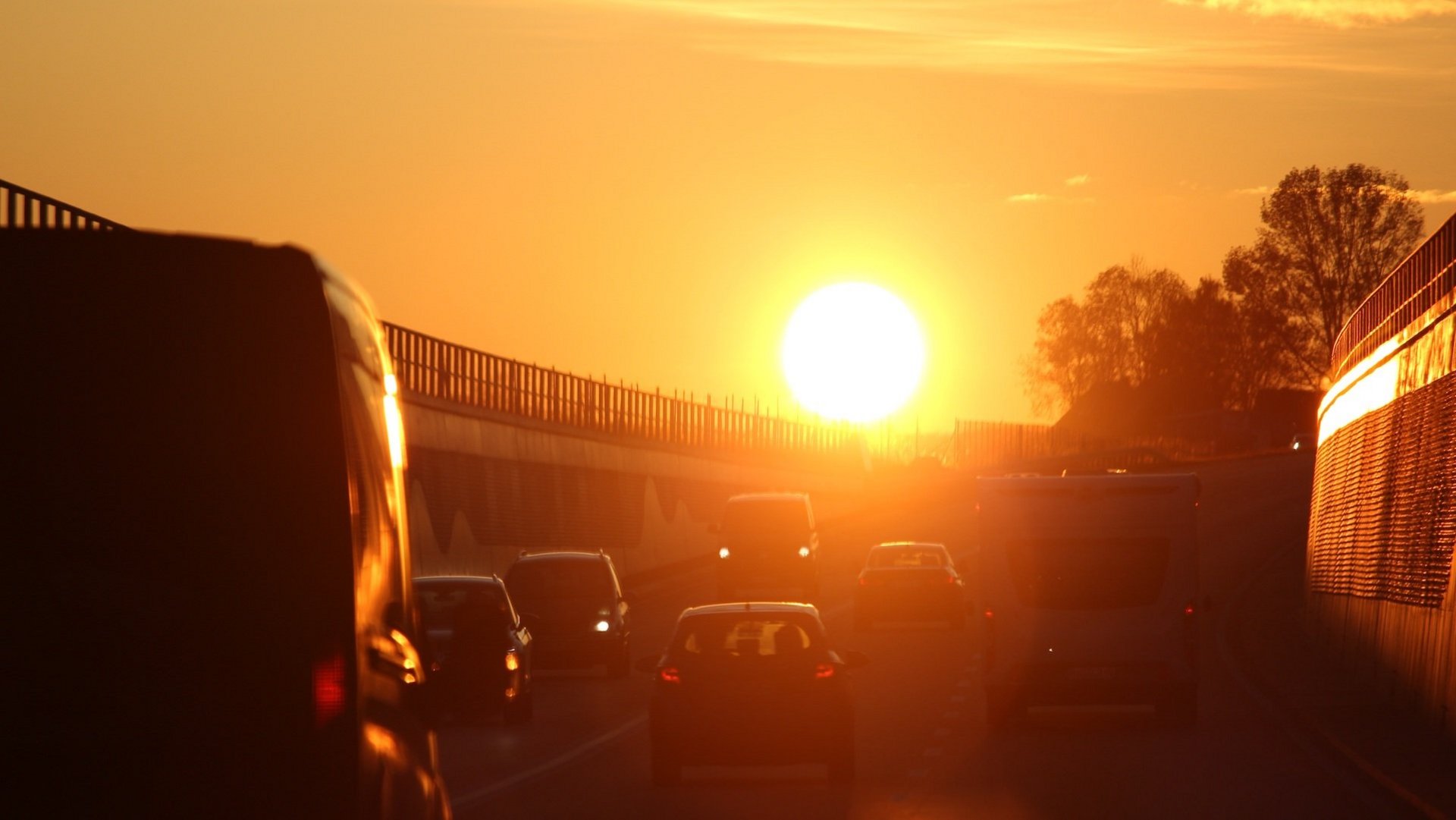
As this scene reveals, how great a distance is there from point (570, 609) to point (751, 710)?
13.4 metres

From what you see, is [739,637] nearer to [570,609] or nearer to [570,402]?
[570,609]

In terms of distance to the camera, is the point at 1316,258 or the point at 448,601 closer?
the point at 448,601

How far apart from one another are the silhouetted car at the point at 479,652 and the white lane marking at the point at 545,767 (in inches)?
50.0

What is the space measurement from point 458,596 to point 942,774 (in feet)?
24.8

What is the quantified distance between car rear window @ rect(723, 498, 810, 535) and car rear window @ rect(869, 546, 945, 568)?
750 centimetres

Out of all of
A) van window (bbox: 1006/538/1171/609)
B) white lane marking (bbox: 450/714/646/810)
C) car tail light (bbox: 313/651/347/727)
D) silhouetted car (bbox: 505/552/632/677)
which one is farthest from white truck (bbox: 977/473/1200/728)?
car tail light (bbox: 313/651/347/727)

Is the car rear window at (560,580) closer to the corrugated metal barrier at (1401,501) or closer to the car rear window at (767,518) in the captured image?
the corrugated metal barrier at (1401,501)

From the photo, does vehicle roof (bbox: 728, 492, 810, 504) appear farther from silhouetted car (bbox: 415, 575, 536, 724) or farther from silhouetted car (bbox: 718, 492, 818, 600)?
silhouetted car (bbox: 415, 575, 536, 724)

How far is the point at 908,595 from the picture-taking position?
4162 cm

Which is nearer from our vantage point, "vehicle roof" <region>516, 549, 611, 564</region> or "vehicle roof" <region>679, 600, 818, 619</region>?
"vehicle roof" <region>679, 600, 818, 619</region>

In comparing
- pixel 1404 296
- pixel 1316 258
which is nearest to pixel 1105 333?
pixel 1316 258

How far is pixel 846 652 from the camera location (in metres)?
20.0

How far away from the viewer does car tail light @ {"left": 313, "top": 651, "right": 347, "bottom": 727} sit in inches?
244

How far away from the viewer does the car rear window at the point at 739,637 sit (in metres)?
19.1
